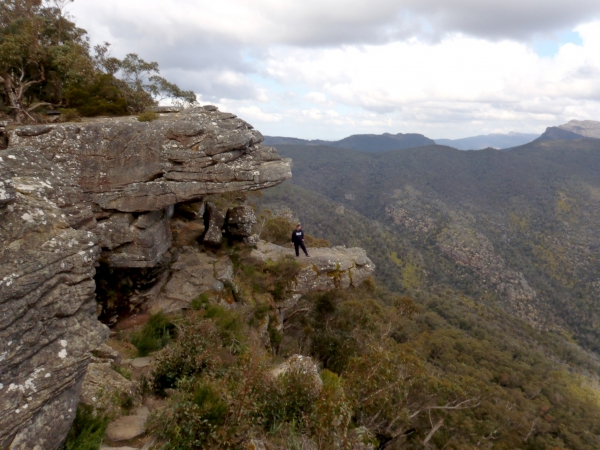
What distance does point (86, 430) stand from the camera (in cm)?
494

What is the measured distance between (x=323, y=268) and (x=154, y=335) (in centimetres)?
925

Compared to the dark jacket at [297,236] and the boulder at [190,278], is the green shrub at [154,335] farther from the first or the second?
the dark jacket at [297,236]

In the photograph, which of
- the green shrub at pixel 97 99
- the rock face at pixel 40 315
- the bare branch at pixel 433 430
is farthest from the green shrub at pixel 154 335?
the bare branch at pixel 433 430

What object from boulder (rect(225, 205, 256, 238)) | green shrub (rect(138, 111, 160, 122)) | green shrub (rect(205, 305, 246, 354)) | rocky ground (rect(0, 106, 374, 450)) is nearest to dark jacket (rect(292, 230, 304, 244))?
rocky ground (rect(0, 106, 374, 450))

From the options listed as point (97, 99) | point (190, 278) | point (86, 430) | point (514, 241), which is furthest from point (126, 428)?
point (514, 241)

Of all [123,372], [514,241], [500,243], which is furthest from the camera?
[514,241]

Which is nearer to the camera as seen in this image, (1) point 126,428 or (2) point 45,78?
(1) point 126,428

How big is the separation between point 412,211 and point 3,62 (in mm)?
160703

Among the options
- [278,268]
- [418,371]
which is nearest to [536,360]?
[418,371]

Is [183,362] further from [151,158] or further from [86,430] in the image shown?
[151,158]

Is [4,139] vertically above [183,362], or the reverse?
[4,139]

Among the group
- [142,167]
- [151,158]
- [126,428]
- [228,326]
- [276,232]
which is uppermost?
[151,158]

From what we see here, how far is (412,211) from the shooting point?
161 m

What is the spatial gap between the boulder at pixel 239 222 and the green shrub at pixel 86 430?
39.5 ft
